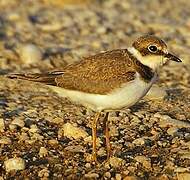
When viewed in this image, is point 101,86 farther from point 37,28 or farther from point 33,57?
point 37,28

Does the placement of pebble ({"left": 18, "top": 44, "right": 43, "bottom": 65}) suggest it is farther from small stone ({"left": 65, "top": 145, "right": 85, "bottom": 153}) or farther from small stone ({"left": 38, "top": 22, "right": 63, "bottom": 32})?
small stone ({"left": 65, "top": 145, "right": 85, "bottom": 153})

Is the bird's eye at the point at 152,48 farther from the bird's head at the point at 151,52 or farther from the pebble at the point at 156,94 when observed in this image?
the pebble at the point at 156,94

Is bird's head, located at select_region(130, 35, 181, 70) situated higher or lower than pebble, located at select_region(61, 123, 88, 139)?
higher

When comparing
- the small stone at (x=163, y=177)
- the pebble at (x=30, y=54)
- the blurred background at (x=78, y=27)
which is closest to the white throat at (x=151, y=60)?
the small stone at (x=163, y=177)

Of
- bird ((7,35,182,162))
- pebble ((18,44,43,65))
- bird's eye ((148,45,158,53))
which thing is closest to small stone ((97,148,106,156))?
bird ((7,35,182,162))

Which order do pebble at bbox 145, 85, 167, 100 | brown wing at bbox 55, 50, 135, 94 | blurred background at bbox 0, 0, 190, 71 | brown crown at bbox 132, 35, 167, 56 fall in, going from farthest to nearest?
1. blurred background at bbox 0, 0, 190, 71
2. pebble at bbox 145, 85, 167, 100
3. brown crown at bbox 132, 35, 167, 56
4. brown wing at bbox 55, 50, 135, 94
